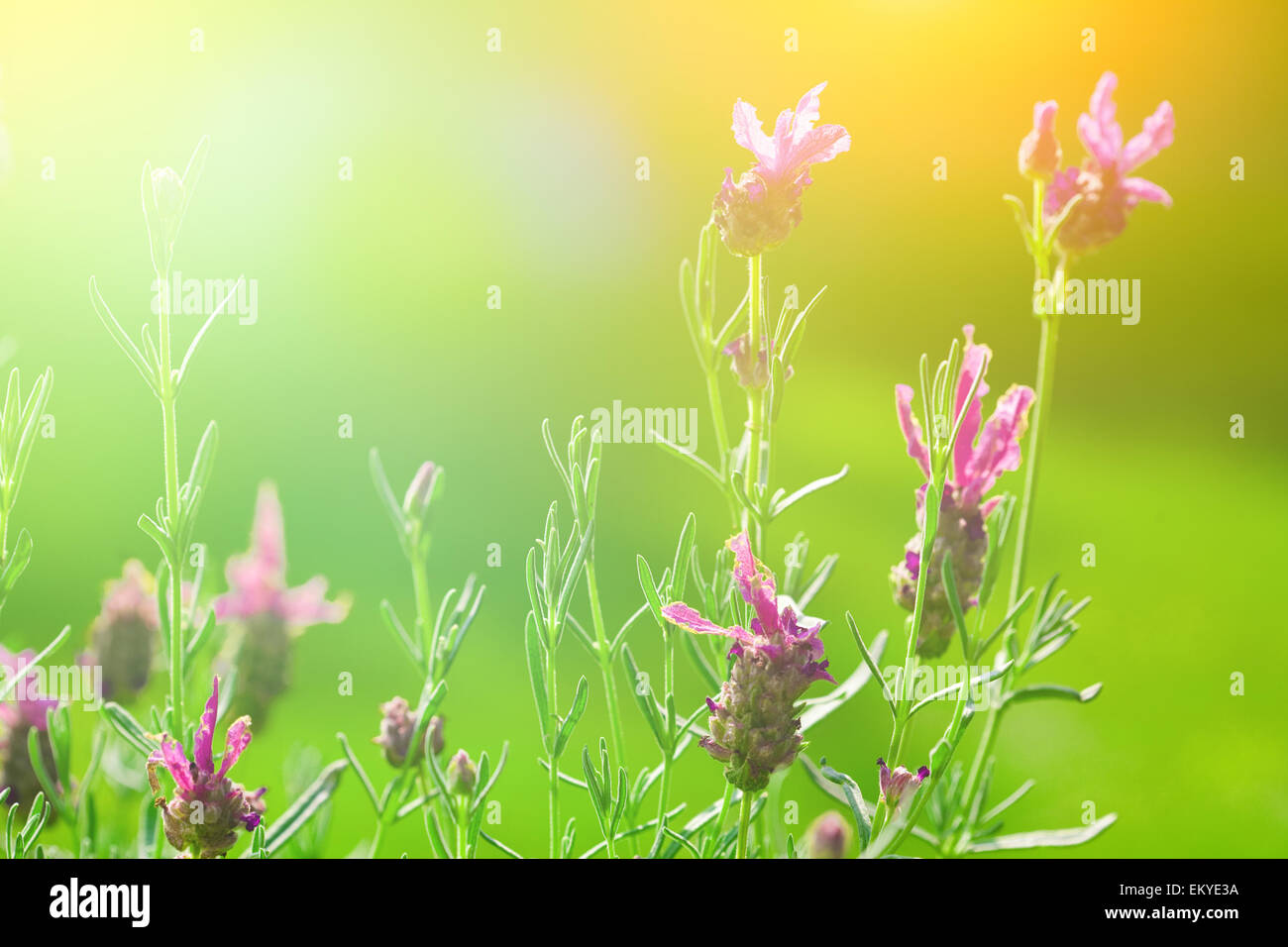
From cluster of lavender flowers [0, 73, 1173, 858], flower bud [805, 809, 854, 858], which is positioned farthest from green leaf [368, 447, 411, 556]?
flower bud [805, 809, 854, 858]

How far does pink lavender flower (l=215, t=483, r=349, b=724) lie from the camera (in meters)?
0.95

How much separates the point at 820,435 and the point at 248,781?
2.76ft

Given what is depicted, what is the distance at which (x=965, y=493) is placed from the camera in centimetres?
73

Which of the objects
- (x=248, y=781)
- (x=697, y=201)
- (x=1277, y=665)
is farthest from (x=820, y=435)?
(x=248, y=781)

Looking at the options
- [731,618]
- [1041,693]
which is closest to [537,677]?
[731,618]

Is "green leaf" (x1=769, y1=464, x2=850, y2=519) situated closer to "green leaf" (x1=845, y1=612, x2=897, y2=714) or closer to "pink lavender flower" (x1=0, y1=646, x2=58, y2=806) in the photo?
"green leaf" (x1=845, y1=612, x2=897, y2=714)

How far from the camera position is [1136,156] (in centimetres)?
79

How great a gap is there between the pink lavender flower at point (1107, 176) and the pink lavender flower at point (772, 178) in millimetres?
239

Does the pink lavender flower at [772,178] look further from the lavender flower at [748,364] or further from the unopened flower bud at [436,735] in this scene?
the unopened flower bud at [436,735]

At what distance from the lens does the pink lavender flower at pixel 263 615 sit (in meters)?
0.95

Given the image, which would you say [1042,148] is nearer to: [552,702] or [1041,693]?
[1041,693]

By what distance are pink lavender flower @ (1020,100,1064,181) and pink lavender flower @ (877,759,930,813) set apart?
450mm

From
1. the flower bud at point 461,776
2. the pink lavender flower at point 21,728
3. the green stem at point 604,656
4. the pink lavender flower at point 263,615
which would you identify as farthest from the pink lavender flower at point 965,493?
the pink lavender flower at point 21,728

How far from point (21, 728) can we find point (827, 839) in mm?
718
